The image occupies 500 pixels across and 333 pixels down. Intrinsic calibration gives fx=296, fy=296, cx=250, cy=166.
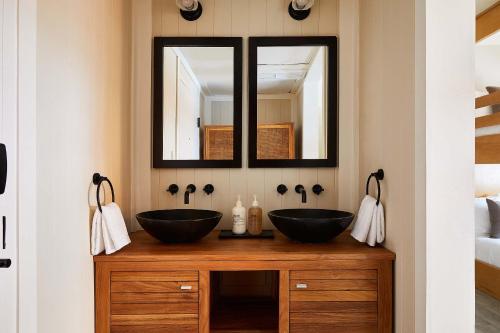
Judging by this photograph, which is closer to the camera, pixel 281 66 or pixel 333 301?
pixel 333 301

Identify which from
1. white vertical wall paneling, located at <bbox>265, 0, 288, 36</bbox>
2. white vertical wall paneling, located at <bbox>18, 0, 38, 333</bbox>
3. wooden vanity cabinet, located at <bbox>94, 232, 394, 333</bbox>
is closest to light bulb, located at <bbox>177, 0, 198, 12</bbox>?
white vertical wall paneling, located at <bbox>265, 0, 288, 36</bbox>

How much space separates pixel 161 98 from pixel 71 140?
79 centimetres

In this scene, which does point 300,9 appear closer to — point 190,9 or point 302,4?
point 302,4

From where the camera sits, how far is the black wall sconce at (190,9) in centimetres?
182

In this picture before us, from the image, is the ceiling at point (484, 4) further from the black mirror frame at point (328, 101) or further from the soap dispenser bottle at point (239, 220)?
the soap dispenser bottle at point (239, 220)

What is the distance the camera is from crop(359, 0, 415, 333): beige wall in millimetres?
1279

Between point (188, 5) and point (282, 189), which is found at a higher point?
point (188, 5)

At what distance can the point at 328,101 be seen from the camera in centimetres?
192

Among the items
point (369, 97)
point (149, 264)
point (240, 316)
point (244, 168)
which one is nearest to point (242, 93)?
point (244, 168)

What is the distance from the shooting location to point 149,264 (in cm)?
139

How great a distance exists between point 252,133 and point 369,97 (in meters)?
0.73

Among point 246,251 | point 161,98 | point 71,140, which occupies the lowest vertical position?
point 246,251

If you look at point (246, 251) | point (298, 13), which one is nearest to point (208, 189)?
point (246, 251)

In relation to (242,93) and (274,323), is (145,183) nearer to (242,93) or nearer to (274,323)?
(242,93)
